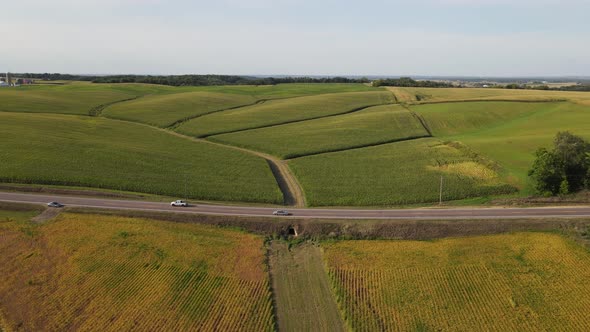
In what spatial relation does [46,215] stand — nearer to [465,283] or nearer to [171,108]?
[465,283]

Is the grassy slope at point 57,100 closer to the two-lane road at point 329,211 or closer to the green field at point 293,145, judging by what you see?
the green field at point 293,145

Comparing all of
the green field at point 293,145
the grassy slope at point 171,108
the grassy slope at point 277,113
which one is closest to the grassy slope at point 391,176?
the green field at point 293,145

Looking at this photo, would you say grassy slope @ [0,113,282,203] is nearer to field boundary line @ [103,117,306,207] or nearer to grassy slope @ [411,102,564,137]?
field boundary line @ [103,117,306,207]

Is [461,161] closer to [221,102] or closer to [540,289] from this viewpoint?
[540,289]

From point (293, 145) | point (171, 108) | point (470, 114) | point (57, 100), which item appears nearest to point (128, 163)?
point (293, 145)

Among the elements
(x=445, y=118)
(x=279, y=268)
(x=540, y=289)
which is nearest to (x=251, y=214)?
(x=279, y=268)

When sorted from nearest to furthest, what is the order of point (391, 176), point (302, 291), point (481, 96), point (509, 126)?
point (302, 291) → point (391, 176) → point (509, 126) → point (481, 96)
